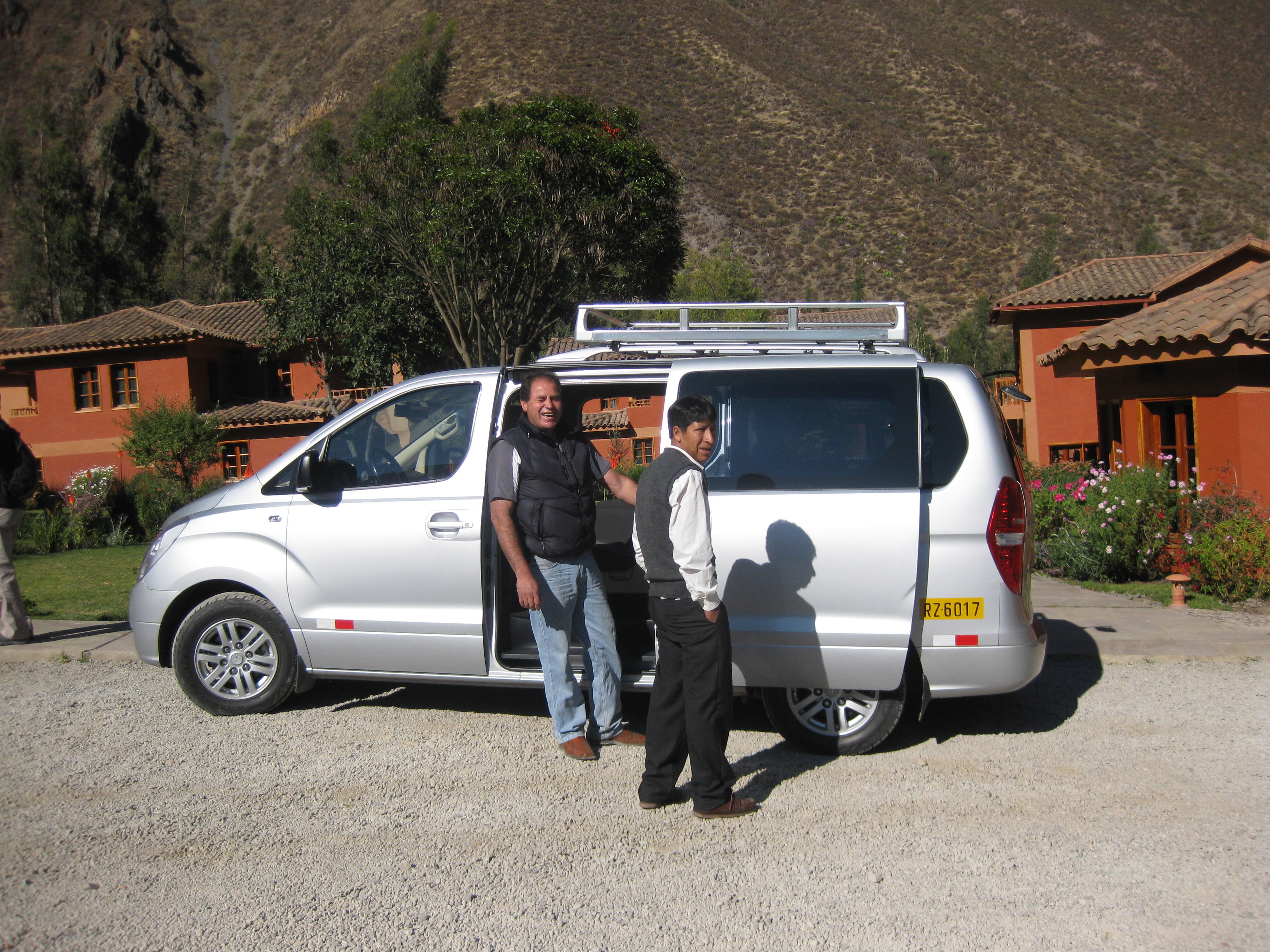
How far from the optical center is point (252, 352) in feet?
121

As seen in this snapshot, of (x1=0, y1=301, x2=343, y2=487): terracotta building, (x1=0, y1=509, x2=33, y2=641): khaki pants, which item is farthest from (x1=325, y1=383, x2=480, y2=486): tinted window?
(x1=0, y1=301, x2=343, y2=487): terracotta building

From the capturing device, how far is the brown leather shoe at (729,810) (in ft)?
13.6

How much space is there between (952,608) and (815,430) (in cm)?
108

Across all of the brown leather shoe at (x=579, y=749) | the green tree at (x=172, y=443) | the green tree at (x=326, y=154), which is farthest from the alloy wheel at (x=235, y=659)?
the green tree at (x=326, y=154)

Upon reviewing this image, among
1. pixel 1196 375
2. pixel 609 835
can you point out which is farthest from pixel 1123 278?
pixel 609 835

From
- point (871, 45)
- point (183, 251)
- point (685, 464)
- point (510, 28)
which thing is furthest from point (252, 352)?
point (871, 45)

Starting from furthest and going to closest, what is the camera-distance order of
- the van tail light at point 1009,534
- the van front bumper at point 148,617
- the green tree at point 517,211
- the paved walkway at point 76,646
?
1. the green tree at point 517,211
2. the paved walkway at point 76,646
3. the van front bumper at point 148,617
4. the van tail light at point 1009,534

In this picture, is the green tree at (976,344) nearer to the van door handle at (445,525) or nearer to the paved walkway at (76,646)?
the paved walkway at (76,646)

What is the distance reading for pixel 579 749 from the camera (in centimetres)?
489

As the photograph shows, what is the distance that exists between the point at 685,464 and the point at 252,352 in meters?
36.1

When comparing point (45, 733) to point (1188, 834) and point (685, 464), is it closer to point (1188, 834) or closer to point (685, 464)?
point (685, 464)

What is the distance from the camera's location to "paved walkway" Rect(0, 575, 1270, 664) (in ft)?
22.1

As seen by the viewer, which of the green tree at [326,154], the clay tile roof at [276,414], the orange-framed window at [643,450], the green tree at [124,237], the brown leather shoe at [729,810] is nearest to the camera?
the brown leather shoe at [729,810]

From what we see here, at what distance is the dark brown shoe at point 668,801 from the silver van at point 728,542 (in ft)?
2.32
